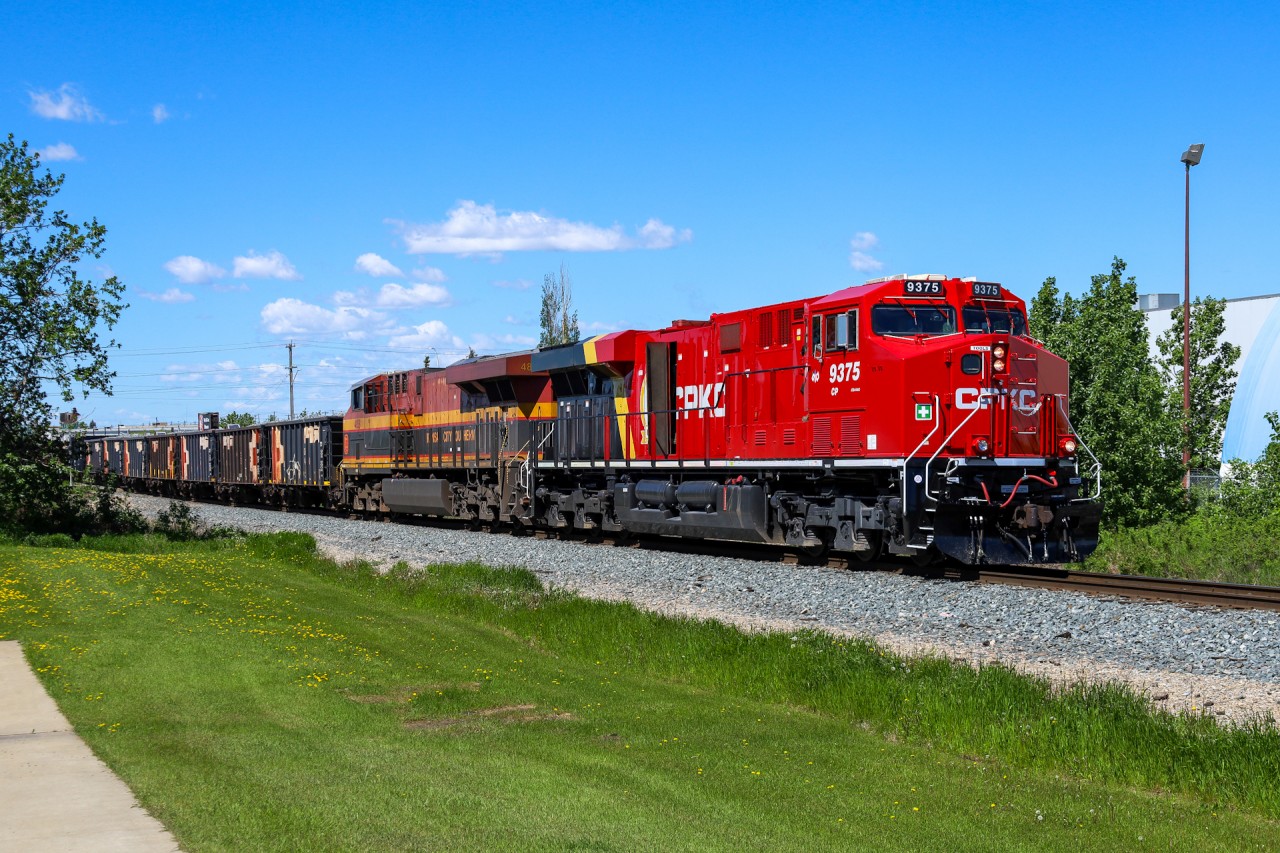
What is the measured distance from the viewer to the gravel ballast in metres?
10.5

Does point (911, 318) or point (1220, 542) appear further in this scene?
point (1220, 542)

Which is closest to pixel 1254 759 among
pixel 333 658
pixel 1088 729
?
pixel 1088 729

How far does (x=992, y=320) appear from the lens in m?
17.9

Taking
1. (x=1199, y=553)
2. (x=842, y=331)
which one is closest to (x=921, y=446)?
(x=842, y=331)

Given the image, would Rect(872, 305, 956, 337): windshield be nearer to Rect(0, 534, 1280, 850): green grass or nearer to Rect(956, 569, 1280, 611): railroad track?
Rect(956, 569, 1280, 611): railroad track

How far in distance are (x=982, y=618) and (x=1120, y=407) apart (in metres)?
12.2

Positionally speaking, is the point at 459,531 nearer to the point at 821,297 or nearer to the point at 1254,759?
the point at 821,297

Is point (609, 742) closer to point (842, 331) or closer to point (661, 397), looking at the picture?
point (842, 331)

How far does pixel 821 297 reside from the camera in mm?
18688

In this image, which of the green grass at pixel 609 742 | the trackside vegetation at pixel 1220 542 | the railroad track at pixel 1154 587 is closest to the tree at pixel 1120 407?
the trackside vegetation at pixel 1220 542

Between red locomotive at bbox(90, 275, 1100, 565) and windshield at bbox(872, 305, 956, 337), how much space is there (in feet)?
0.07

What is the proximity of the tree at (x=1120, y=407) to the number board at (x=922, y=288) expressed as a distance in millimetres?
8219

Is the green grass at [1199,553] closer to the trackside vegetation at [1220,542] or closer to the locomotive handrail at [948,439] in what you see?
the trackside vegetation at [1220,542]

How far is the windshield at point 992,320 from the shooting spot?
58.3 feet
